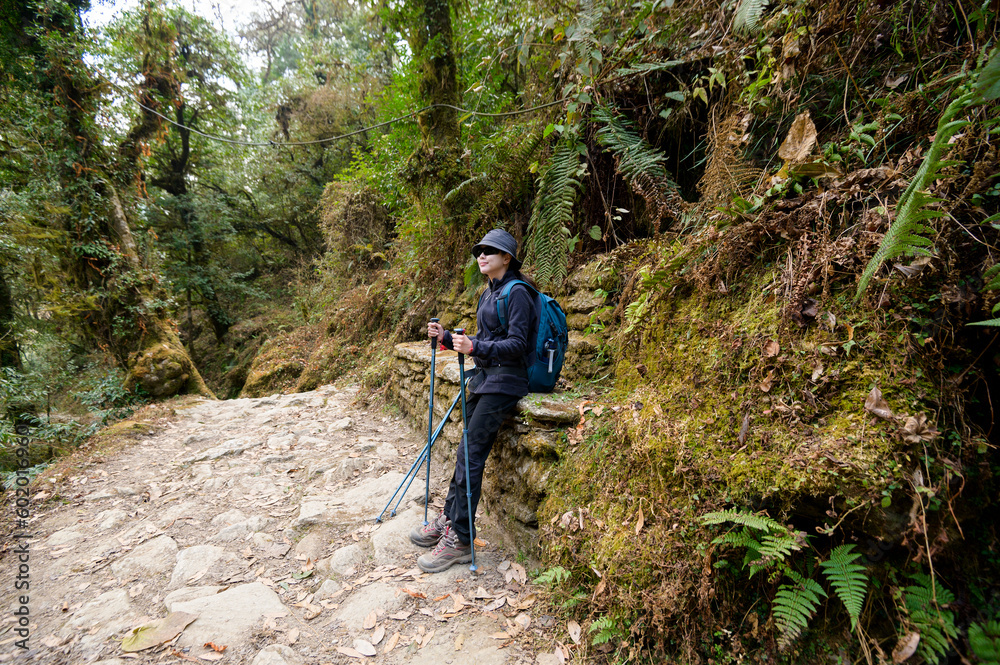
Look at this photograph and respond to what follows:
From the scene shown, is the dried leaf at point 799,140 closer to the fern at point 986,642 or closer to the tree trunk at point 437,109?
the fern at point 986,642

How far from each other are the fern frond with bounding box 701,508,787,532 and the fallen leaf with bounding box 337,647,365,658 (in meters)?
2.20

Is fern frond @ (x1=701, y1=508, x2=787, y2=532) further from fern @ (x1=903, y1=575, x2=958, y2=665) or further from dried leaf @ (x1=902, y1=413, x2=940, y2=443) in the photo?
dried leaf @ (x1=902, y1=413, x2=940, y2=443)

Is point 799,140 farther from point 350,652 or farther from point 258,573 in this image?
point 258,573

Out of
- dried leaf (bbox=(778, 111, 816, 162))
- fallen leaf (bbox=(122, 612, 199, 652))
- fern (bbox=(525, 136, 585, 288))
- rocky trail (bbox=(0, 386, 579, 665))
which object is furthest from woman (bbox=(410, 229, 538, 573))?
dried leaf (bbox=(778, 111, 816, 162))

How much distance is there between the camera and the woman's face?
3273 millimetres

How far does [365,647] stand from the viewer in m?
2.58

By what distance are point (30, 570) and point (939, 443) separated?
635 cm

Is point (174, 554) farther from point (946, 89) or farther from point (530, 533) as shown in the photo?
point (946, 89)

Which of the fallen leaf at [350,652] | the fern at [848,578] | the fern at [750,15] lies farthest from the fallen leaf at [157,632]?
the fern at [750,15]

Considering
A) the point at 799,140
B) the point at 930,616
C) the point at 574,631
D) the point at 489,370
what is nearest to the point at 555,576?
the point at 574,631

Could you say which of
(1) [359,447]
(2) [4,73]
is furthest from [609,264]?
(2) [4,73]

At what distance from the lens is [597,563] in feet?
7.89

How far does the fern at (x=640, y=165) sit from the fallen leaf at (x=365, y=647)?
3.81 metres

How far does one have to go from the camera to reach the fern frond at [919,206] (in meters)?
1.61
